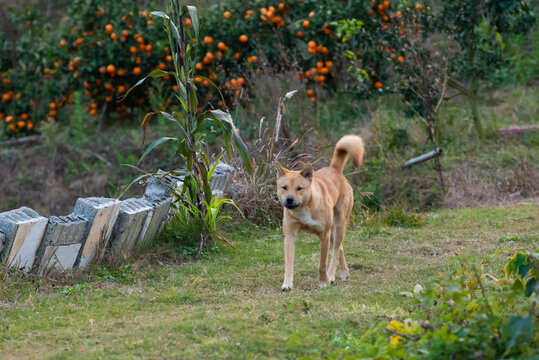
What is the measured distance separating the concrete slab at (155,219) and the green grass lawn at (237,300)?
27 cm

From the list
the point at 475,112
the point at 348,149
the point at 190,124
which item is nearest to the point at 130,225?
the point at 190,124

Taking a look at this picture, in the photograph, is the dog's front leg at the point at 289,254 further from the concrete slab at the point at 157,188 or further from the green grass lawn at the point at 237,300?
the concrete slab at the point at 157,188

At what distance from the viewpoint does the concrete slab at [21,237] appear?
5992 mm

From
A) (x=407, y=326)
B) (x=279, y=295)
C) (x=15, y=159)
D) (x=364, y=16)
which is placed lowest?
(x=15, y=159)

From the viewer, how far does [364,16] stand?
13.1 meters

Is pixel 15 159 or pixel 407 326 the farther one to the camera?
pixel 15 159

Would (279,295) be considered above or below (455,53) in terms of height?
below

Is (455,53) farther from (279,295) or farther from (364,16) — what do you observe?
(279,295)

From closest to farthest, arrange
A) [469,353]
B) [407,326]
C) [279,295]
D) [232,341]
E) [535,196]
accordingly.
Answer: [469,353] → [407,326] → [232,341] → [279,295] → [535,196]

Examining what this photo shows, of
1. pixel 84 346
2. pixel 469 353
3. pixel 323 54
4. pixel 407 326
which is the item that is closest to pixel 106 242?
pixel 84 346

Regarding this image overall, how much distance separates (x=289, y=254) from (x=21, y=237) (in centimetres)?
229

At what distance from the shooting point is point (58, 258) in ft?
20.9

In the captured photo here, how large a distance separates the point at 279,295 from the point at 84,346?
1829 millimetres

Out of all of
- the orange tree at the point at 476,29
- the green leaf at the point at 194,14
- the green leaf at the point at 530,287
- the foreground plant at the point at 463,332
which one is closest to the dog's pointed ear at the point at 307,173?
the green leaf at the point at 194,14
